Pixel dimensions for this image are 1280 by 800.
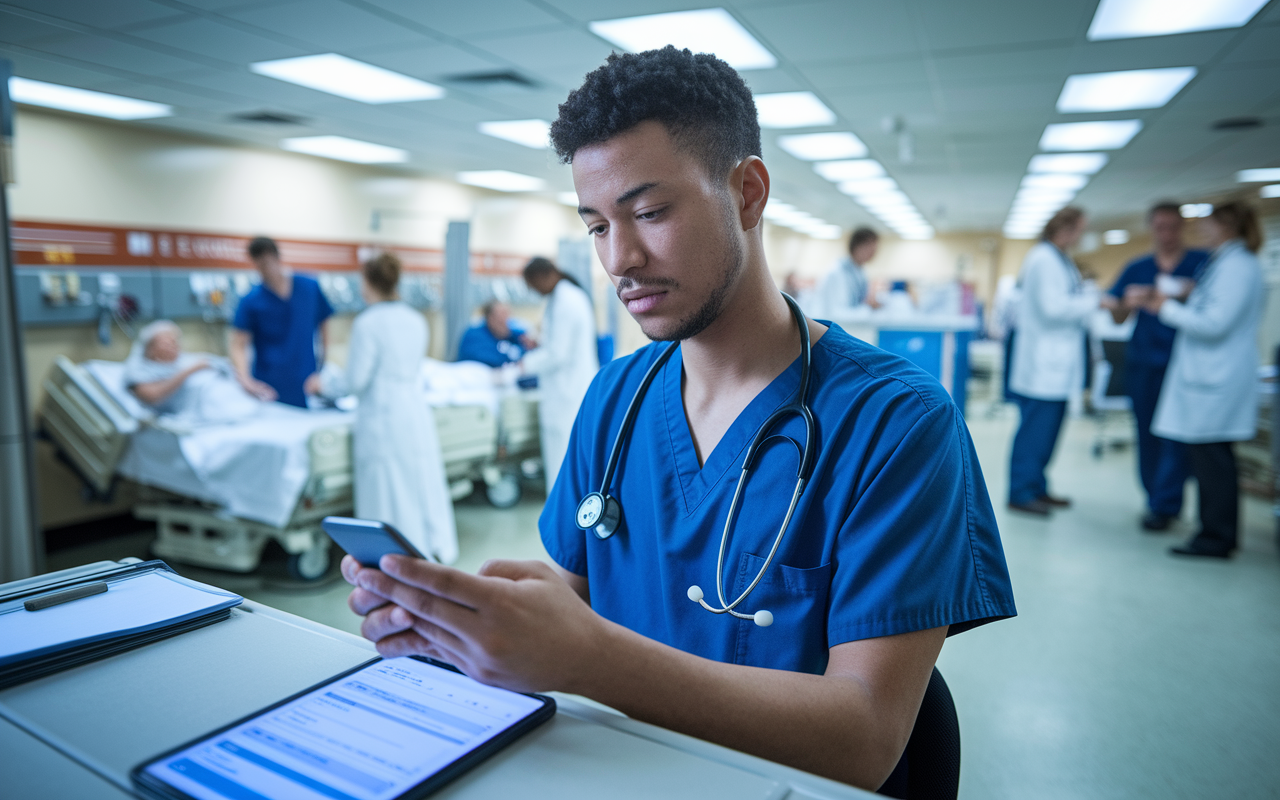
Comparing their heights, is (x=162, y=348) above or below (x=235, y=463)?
above

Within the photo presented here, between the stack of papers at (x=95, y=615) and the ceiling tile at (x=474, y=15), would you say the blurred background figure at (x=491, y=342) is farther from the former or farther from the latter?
the stack of papers at (x=95, y=615)

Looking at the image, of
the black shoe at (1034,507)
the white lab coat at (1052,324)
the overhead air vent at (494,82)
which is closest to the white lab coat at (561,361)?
the overhead air vent at (494,82)

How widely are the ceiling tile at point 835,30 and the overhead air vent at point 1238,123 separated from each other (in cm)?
294

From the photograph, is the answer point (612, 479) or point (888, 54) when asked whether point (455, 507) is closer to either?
point (888, 54)

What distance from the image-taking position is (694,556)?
963 millimetres

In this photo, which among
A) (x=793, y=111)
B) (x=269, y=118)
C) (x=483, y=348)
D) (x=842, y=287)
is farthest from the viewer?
(x=842, y=287)

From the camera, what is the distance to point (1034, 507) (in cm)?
434

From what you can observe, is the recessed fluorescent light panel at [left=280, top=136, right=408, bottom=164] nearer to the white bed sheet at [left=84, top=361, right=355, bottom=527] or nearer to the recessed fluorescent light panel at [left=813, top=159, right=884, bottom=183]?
the white bed sheet at [left=84, top=361, right=355, bottom=527]

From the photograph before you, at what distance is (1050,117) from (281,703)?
18.0ft

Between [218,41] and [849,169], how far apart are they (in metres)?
5.20

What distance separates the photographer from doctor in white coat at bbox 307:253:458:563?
317cm

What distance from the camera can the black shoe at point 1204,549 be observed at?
362cm

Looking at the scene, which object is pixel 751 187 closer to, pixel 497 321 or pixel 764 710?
pixel 764 710

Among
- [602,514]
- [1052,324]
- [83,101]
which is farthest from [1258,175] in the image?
[83,101]
